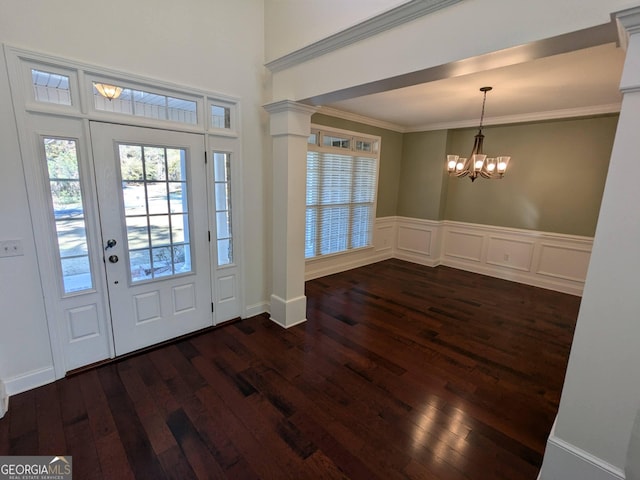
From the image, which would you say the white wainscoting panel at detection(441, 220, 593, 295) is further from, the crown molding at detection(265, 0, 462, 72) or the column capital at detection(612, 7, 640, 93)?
the crown molding at detection(265, 0, 462, 72)

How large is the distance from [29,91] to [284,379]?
2.83 metres

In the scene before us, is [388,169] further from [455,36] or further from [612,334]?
[612,334]

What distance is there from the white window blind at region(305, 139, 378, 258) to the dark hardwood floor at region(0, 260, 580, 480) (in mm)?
1746

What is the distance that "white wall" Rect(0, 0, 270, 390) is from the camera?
204cm

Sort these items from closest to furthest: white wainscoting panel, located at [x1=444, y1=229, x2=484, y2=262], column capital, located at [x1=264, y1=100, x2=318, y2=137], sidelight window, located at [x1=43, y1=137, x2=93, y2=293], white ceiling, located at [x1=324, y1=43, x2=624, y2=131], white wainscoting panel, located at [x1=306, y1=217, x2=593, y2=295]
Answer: sidelight window, located at [x1=43, y1=137, x2=93, y2=293] → white ceiling, located at [x1=324, y1=43, x2=624, y2=131] → column capital, located at [x1=264, y1=100, x2=318, y2=137] → white wainscoting panel, located at [x1=306, y1=217, x2=593, y2=295] → white wainscoting panel, located at [x1=444, y1=229, x2=484, y2=262]

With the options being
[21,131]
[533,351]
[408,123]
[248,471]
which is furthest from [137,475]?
[408,123]

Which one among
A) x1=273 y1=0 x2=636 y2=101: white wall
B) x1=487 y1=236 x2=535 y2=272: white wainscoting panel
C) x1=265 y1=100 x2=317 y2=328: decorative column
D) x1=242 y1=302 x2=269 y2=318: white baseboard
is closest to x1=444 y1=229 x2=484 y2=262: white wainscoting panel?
x1=487 y1=236 x2=535 y2=272: white wainscoting panel

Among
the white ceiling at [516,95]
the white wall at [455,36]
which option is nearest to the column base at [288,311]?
the white wall at [455,36]

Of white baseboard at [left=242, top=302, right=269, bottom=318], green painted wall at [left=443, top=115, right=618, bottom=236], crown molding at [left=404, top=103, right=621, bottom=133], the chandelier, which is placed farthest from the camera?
green painted wall at [left=443, top=115, right=618, bottom=236]

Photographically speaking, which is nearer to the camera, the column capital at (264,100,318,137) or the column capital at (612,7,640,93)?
the column capital at (612,7,640,93)

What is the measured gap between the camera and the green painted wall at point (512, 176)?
445cm

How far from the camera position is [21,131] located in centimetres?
206

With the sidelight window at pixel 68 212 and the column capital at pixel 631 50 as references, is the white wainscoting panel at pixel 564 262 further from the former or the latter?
the sidelight window at pixel 68 212

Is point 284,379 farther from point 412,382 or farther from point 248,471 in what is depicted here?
point 412,382
